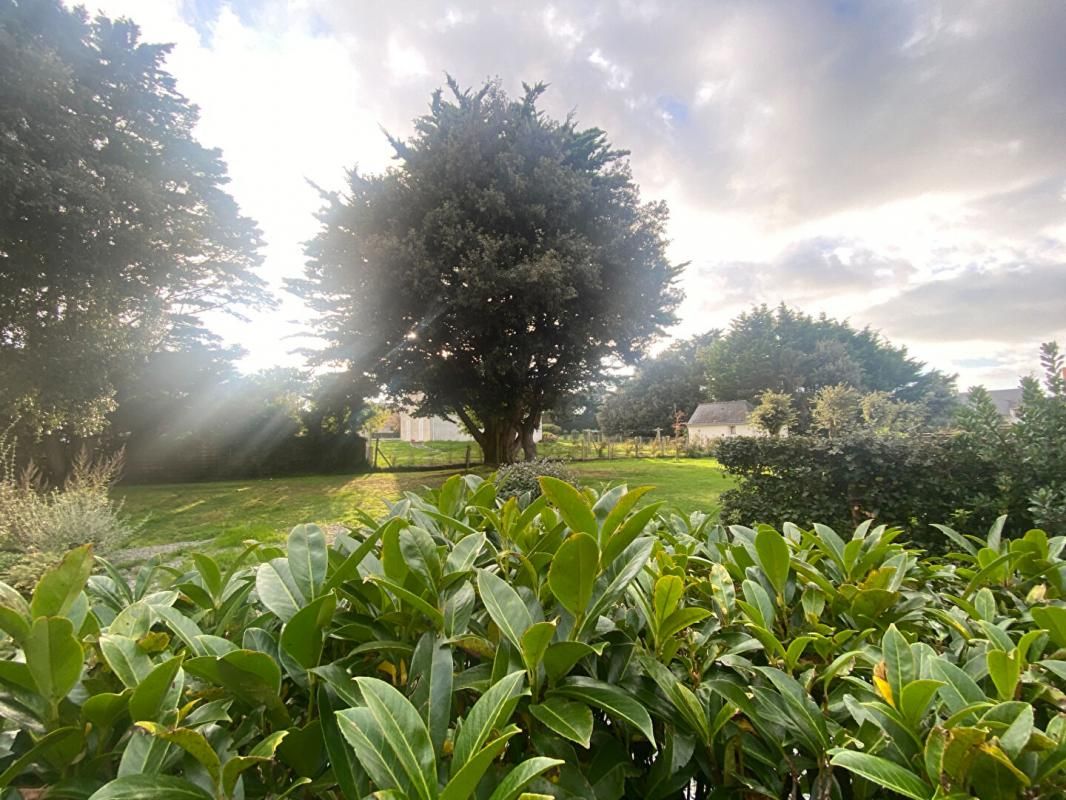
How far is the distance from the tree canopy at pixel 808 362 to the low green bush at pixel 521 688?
126ft

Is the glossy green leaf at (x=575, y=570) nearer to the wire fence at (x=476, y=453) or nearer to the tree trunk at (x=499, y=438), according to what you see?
the tree trunk at (x=499, y=438)

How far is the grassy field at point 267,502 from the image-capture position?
7887 millimetres

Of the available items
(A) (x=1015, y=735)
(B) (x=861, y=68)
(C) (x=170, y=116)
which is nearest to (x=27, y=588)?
(A) (x=1015, y=735)

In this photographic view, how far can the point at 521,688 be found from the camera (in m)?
0.66

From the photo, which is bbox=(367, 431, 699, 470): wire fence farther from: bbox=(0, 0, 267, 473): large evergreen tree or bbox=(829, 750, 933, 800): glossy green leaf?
bbox=(829, 750, 933, 800): glossy green leaf

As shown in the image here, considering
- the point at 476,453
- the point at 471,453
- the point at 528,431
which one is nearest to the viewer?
the point at 528,431

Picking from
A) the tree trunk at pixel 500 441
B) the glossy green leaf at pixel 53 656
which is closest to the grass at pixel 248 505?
the tree trunk at pixel 500 441

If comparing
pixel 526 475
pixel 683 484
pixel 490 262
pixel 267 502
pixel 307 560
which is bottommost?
pixel 683 484

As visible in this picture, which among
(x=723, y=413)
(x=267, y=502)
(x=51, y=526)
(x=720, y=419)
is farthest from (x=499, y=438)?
(x=723, y=413)

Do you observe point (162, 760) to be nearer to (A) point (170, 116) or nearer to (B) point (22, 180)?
(B) point (22, 180)

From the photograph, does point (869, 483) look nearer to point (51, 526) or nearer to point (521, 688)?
point (521, 688)

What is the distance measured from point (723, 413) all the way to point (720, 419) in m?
0.55

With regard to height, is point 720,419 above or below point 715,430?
above

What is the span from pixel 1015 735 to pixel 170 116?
19679 millimetres
